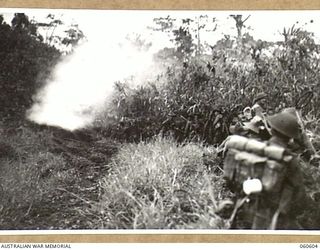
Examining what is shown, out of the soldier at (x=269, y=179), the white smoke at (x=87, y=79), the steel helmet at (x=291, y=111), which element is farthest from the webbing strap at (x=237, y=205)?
the white smoke at (x=87, y=79)

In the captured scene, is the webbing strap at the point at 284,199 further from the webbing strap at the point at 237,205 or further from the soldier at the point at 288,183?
the webbing strap at the point at 237,205

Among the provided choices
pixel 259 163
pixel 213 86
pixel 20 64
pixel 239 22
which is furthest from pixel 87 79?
pixel 259 163

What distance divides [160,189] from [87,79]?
64 cm

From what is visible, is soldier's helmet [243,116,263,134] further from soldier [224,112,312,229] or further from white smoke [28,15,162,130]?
white smoke [28,15,162,130]

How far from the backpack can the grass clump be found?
0.40ft

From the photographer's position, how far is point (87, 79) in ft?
7.95

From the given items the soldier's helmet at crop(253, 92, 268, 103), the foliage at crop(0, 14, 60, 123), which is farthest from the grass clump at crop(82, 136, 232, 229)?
the foliage at crop(0, 14, 60, 123)

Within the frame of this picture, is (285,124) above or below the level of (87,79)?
below

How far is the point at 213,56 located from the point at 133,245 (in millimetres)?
976

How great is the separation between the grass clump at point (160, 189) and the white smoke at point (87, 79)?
10.7 inches

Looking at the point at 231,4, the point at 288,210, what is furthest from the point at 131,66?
the point at 288,210

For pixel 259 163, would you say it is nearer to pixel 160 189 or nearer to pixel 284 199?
pixel 284 199

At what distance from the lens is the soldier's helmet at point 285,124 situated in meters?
2.20

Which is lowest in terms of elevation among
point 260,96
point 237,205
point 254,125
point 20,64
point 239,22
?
point 237,205
